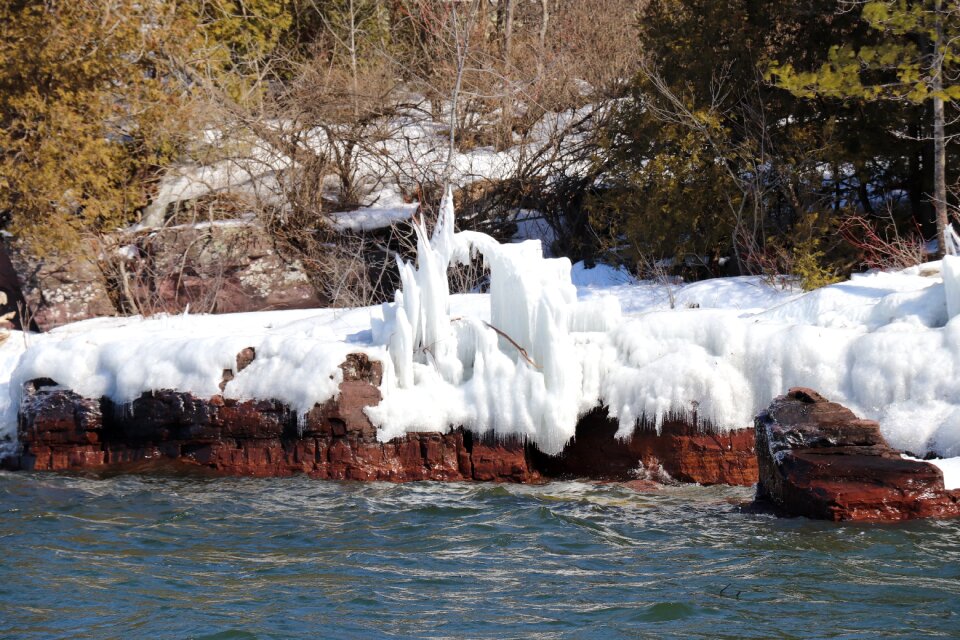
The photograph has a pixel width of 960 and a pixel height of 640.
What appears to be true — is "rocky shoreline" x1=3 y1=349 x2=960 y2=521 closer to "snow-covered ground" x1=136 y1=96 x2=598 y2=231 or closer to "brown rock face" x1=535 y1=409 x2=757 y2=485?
"brown rock face" x1=535 y1=409 x2=757 y2=485

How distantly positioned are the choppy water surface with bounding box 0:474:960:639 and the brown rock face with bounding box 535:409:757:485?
310 millimetres

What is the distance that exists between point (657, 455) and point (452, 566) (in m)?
2.93

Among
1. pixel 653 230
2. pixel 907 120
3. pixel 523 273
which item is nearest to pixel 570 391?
pixel 523 273

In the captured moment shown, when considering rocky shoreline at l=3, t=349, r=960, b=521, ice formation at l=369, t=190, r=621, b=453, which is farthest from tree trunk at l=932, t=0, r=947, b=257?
rocky shoreline at l=3, t=349, r=960, b=521

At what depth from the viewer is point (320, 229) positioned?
57.3 feet

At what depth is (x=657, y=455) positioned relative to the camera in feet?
29.5

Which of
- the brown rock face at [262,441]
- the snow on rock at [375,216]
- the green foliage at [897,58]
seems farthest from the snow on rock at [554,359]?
the snow on rock at [375,216]

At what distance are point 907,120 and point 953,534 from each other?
870 centimetres

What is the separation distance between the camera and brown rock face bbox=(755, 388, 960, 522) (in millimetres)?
7211

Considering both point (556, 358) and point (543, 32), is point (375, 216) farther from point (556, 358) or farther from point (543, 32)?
point (556, 358)

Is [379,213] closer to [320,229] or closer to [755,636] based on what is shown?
[320,229]

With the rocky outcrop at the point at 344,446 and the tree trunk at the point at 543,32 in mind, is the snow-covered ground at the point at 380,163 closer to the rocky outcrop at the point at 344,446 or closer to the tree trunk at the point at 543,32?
the tree trunk at the point at 543,32

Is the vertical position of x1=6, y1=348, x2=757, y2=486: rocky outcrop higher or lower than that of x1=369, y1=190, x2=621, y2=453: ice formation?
lower

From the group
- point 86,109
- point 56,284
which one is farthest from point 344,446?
point 86,109
